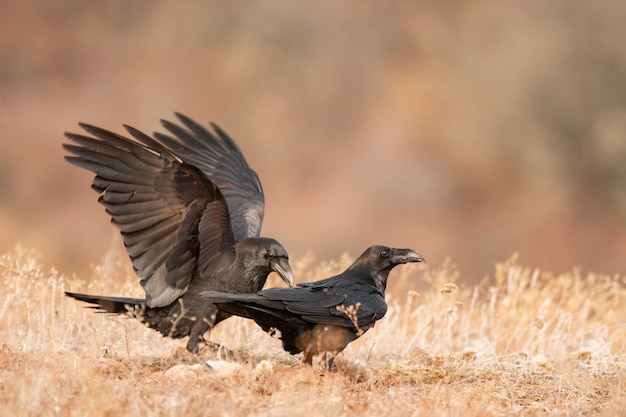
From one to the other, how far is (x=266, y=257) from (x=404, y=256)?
1063mm

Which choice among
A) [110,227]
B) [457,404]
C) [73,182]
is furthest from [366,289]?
[73,182]

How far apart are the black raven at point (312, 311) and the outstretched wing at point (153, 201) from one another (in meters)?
0.63

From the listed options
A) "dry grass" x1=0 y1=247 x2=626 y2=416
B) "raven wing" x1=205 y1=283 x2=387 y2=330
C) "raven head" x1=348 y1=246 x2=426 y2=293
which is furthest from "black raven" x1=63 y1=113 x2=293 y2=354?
"raven head" x1=348 y1=246 x2=426 y2=293

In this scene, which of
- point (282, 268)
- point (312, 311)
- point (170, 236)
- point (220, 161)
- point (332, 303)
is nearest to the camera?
point (312, 311)

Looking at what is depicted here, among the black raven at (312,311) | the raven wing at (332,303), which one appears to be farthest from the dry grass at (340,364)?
the raven wing at (332,303)

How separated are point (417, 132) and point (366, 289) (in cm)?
2125

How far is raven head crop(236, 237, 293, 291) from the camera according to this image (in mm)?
7562

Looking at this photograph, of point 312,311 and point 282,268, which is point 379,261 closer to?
point 282,268

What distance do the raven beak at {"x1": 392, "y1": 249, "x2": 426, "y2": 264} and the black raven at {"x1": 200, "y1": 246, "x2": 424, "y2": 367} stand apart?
0.37 m

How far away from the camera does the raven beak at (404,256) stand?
7.52 meters

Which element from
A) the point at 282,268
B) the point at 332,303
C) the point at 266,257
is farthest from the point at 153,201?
the point at 332,303

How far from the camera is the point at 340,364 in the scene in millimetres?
6914

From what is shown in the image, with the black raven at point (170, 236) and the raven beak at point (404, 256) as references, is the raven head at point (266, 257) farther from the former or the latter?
the raven beak at point (404, 256)

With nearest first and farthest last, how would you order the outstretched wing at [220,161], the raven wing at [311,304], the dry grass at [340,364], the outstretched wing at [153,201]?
1. the dry grass at [340,364]
2. the raven wing at [311,304]
3. the outstretched wing at [153,201]
4. the outstretched wing at [220,161]
